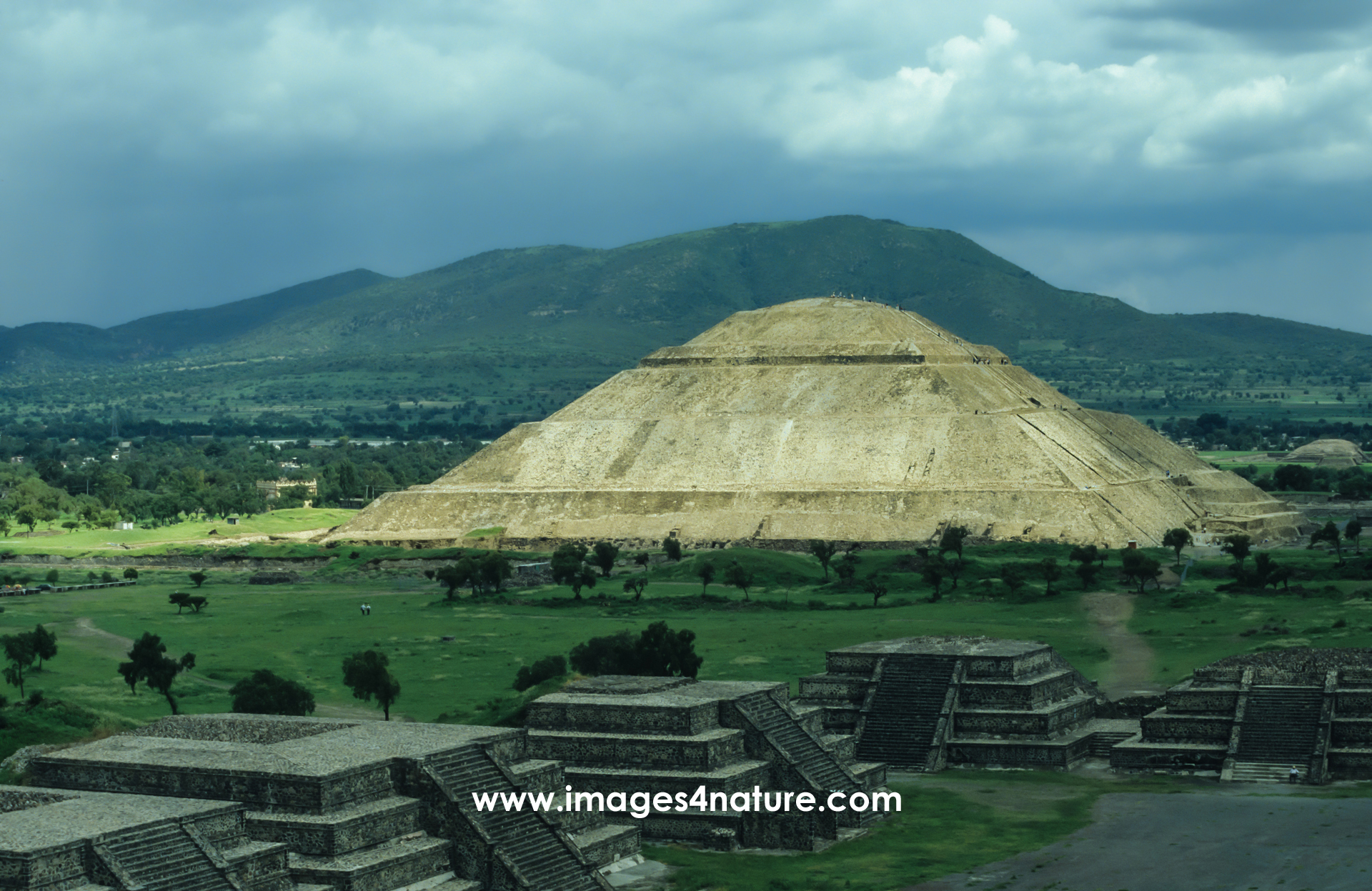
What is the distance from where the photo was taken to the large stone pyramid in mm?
111062

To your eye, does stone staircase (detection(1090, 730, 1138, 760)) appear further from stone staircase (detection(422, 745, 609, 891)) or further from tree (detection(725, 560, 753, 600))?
tree (detection(725, 560, 753, 600))

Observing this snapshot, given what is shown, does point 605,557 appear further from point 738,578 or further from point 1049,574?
point 1049,574

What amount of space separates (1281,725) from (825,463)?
74.7 metres

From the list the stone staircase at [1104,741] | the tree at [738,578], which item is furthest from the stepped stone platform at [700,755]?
the tree at [738,578]

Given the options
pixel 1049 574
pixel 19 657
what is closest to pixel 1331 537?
pixel 1049 574

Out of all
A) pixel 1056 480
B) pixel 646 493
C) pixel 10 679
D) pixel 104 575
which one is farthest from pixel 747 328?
pixel 10 679

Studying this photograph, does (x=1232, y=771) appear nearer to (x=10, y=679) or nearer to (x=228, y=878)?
(x=228, y=878)

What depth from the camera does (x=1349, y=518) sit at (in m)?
131

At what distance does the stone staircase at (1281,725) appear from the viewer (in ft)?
148

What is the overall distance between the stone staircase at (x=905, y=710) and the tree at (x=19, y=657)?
85.0 feet

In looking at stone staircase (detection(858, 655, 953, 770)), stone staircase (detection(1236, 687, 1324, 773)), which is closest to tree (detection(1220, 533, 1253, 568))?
stone staircase (detection(1236, 687, 1324, 773))

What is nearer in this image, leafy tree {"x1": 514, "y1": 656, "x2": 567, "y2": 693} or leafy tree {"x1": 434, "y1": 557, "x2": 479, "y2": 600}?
leafy tree {"x1": 514, "y1": 656, "x2": 567, "y2": 693}

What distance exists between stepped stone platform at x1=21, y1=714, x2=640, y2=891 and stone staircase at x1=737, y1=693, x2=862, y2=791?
5143 millimetres

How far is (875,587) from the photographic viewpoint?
83.8 m
